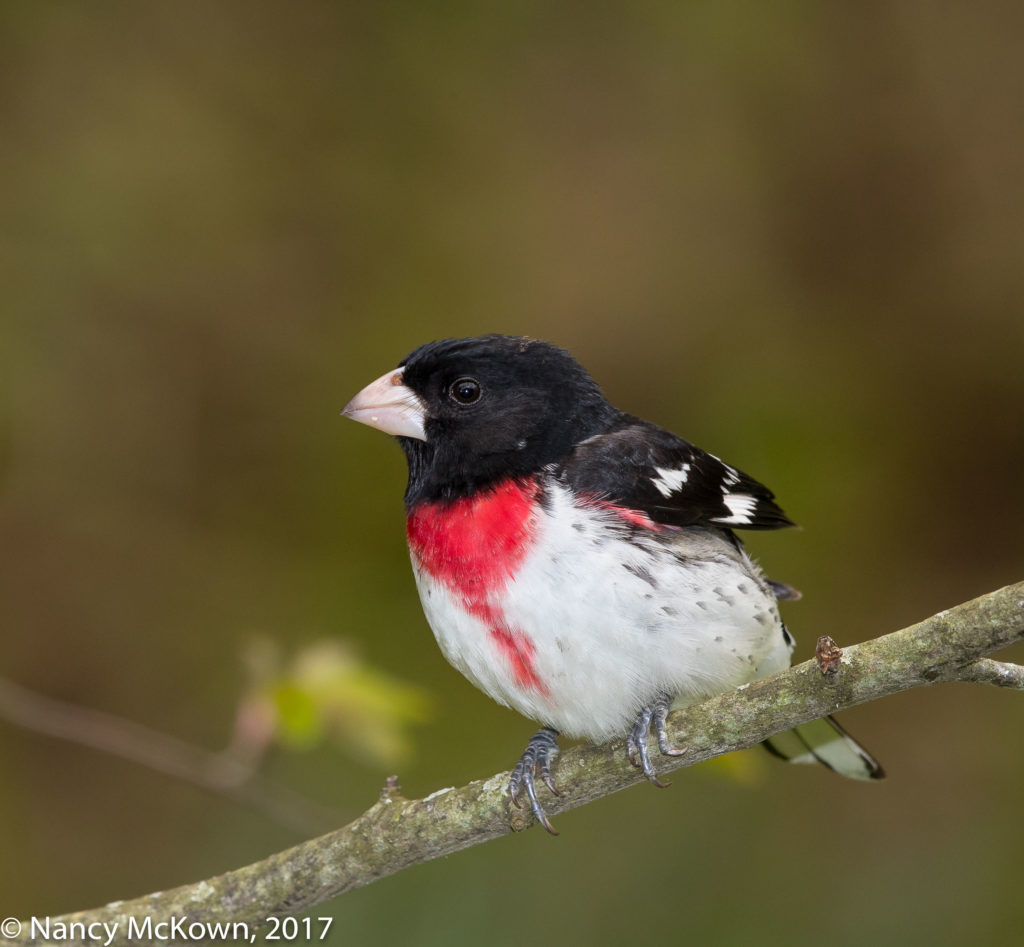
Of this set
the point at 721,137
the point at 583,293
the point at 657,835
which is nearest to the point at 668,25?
the point at 721,137

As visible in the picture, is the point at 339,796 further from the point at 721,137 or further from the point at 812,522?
the point at 721,137

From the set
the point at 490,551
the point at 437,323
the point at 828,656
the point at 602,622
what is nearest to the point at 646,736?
the point at 602,622

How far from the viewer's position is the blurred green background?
536cm

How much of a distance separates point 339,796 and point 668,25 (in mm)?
3835

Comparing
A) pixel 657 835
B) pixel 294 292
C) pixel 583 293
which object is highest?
pixel 294 292

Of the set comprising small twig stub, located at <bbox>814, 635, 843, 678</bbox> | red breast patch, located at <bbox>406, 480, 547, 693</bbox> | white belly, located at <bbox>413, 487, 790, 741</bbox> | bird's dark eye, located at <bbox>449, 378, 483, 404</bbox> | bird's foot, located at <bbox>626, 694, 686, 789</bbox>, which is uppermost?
bird's dark eye, located at <bbox>449, 378, 483, 404</bbox>

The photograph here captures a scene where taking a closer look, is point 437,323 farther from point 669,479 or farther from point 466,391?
point 669,479

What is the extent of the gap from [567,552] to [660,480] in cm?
42

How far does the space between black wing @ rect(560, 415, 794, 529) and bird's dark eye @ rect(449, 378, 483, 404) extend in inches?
12.5

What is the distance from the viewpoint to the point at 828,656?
2.29 m

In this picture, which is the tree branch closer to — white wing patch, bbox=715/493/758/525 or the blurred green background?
white wing patch, bbox=715/493/758/525

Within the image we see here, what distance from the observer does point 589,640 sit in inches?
113

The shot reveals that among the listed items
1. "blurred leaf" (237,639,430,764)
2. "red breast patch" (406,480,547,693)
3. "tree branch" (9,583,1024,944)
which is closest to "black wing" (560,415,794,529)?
"red breast patch" (406,480,547,693)

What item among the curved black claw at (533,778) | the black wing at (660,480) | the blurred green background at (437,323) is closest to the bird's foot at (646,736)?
the curved black claw at (533,778)
